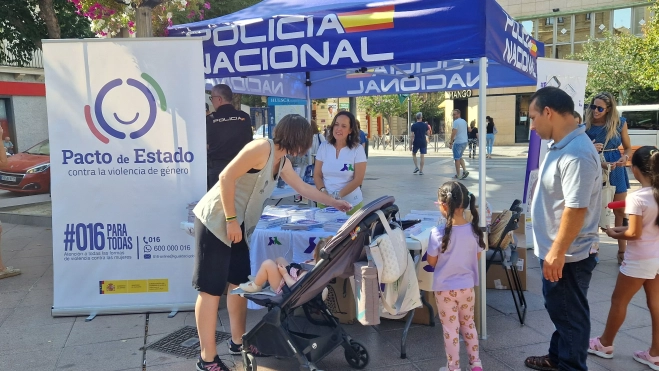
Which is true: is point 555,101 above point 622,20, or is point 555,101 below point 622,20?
below

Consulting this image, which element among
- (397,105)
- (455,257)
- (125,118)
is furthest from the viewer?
(397,105)

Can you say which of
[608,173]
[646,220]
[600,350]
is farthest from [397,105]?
[646,220]

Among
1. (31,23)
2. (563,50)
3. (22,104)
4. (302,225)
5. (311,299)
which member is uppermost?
(563,50)

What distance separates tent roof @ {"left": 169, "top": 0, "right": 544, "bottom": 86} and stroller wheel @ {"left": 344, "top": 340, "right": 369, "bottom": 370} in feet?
6.84

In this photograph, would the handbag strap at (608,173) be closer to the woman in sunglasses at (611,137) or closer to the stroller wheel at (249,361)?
the woman in sunglasses at (611,137)

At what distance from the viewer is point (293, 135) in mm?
3072

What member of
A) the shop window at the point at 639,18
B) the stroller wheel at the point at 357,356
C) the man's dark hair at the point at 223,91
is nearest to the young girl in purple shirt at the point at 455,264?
the stroller wheel at the point at 357,356

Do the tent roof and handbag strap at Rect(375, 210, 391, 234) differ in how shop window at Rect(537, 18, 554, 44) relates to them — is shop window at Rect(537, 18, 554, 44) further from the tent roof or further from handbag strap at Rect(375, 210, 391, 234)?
handbag strap at Rect(375, 210, 391, 234)

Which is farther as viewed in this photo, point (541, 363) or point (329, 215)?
point (329, 215)

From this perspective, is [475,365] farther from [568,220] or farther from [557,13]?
[557,13]

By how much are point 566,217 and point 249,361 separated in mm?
2041

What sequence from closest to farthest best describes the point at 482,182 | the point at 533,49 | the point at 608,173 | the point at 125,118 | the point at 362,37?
the point at 482,182, the point at 362,37, the point at 125,118, the point at 533,49, the point at 608,173

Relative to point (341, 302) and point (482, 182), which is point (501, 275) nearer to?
point (482, 182)

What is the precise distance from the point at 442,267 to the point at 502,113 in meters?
29.0
